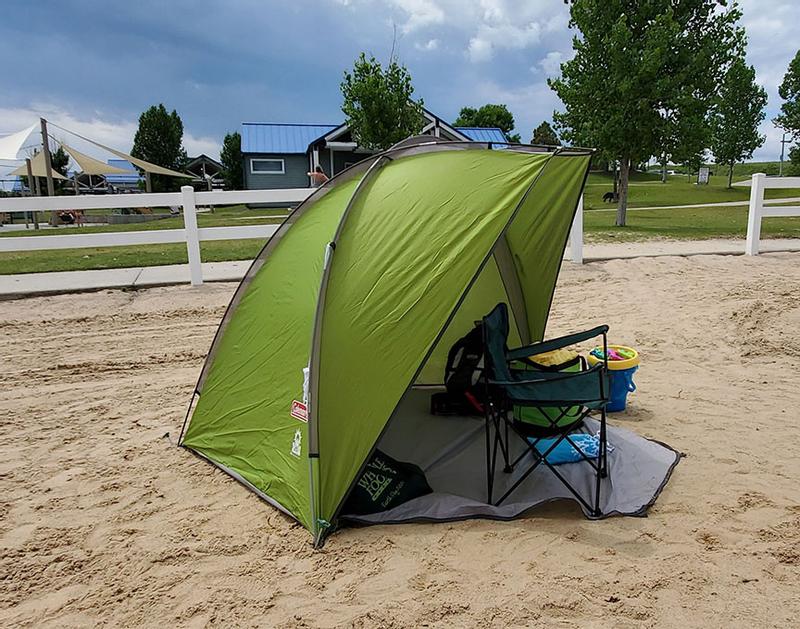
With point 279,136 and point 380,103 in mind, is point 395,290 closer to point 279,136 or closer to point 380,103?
point 380,103

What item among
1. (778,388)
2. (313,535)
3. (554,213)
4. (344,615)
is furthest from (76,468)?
(778,388)

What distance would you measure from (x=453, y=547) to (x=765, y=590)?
121cm

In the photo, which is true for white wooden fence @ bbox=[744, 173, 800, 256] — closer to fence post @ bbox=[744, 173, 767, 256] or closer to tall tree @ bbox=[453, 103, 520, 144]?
fence post @ bbox=[744, 173, 767, 256]

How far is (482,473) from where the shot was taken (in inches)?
124

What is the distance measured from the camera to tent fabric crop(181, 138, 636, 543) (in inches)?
106

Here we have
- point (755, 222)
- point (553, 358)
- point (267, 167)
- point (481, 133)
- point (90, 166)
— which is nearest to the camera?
point (553, 358)

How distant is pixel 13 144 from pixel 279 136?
1232 cm

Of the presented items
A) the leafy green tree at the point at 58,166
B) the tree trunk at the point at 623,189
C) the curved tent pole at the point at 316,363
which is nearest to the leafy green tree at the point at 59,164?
the leafy green tree at the point at 58,166

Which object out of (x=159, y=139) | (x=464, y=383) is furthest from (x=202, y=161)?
(x=464, y=383)

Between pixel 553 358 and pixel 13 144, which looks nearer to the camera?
pixel 553 358

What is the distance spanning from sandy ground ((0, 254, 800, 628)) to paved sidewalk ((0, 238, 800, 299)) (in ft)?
11.9

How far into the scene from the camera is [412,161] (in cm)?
321

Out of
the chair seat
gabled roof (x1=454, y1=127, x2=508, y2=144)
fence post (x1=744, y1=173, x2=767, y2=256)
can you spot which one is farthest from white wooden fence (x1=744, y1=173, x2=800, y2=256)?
gabled roof (x1=454, y1=127, x2=508, y2=144)

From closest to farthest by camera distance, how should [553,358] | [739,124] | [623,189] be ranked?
1. [553,358]
2. [623,189]
3. [739,124]
